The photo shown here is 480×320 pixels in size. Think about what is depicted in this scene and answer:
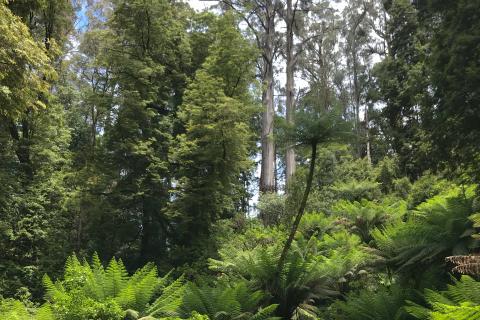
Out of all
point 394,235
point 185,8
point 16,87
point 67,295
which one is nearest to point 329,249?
point 394,235

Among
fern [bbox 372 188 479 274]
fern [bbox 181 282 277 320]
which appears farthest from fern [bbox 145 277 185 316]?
fern [bbox 372 188 479 274]

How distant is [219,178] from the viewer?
13133 mm

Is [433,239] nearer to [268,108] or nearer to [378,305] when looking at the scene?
[378,305]

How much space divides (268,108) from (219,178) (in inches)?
300

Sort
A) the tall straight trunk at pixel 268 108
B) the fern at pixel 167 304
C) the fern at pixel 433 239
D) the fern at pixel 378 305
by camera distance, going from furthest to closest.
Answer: the tall straight trunk at pixel 268 108 → the fern at pixel 433 239 → the fern at pixel 167 304 → the fern at pixel 378 305

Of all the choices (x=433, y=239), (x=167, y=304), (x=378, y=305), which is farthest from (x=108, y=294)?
(x=433, y=239)

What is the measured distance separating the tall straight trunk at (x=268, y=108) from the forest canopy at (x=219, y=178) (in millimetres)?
91

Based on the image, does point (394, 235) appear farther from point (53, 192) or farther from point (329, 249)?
point (53, 192)

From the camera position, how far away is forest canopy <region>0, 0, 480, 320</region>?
21.7 feet

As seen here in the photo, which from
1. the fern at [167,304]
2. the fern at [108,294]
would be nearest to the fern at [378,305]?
the fern at [167,304]

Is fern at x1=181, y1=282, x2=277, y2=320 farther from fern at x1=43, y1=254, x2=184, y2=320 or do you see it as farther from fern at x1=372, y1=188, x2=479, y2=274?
A: fern at x1=372, y1=188, x2=479, y2=274

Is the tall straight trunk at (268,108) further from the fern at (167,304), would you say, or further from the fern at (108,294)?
the fern at (108,294)

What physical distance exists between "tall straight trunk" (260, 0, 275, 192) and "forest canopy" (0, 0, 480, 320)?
0.30ft

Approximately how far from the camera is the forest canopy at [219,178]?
6.61m
